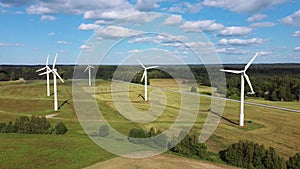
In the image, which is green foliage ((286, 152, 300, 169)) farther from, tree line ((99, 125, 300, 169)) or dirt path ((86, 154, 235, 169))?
dirt path ((86, 154, 235, 169))

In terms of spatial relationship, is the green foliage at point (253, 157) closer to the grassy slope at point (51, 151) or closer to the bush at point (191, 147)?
the bush at point (191, 147)

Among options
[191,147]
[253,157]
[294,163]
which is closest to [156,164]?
[191,147]

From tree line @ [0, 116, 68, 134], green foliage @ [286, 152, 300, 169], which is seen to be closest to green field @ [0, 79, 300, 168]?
tree line @ [0, 116, 68, 134]

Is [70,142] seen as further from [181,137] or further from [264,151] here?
[264,151]

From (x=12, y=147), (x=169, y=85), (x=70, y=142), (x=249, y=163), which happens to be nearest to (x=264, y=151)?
(x=249, y=163)

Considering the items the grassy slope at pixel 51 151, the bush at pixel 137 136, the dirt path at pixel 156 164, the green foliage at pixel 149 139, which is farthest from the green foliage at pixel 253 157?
the grassy slope at pixel 51 151

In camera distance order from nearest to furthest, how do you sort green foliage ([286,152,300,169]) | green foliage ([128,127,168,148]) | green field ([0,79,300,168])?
green foliage ([286,152,300,169])
green field ([0,79,300,168])
green foliage ([128,127,168,148])

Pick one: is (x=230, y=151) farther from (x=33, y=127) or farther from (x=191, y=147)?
(x=33, y=127)
